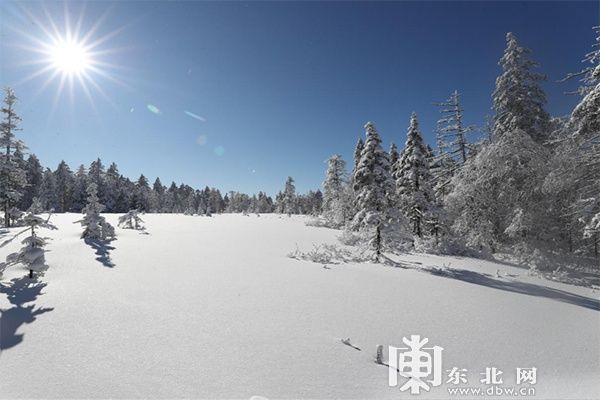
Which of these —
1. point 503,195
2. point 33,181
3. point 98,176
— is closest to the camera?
point 503,195

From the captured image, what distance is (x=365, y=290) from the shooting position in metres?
9.45

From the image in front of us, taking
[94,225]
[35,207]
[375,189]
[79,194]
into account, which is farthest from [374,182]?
[79,194]

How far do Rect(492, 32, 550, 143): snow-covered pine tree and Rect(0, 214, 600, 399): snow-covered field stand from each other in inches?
444

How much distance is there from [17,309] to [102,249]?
7597mm

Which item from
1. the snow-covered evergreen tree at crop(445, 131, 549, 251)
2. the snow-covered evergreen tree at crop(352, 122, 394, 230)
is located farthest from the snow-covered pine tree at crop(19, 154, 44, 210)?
the snow-covered evergreen tree at crop(445, 131, 549, 251)

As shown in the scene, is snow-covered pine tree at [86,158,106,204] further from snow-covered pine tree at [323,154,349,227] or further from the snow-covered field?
the snow-covered field

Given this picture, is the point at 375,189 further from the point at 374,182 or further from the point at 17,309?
the point at 17,309

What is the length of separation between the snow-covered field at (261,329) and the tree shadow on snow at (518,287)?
9 cm

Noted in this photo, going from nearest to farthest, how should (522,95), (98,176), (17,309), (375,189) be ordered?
(17,309)
(375,189)
(522,95)
(98,176)

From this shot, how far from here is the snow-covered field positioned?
14.5 ft

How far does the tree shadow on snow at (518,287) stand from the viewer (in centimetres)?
953

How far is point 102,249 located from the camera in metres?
13.4

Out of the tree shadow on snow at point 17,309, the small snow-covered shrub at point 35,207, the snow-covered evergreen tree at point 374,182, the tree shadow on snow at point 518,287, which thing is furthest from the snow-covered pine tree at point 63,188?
the tree shadow on snow at point 518,287

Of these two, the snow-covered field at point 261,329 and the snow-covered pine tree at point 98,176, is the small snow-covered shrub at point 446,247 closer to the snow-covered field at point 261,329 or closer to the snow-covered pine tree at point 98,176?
the snow-covered field at point 261,329
